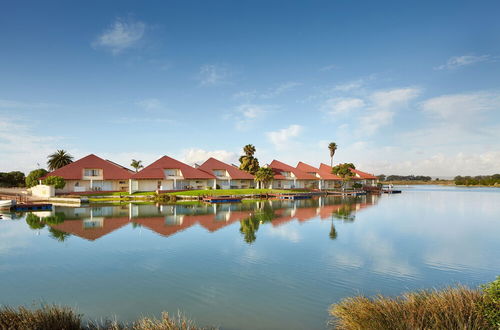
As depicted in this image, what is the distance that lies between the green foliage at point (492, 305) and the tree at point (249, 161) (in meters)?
62.6

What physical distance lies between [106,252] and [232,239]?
26.8ft

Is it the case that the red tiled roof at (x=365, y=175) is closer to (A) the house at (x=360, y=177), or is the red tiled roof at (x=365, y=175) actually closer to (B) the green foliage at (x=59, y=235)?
(A) the house at (x=360, y=177)

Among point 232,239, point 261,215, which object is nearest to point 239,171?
point 261,215

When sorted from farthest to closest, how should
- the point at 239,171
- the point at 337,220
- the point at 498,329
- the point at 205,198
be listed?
the point at 239,171 < the point at 205,198 < the point at 337,220 < the point at 498,329

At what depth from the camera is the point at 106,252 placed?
18.4m

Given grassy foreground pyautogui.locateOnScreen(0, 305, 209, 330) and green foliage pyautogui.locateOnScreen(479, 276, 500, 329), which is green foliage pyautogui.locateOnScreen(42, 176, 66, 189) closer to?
grassy foreground pyautogui.locateOnScreen(0, 305, 209, 330)

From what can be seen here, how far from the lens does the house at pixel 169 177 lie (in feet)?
196

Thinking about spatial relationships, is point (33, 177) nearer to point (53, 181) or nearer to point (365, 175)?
point (53, 181)

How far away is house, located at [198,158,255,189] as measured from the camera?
225 ft

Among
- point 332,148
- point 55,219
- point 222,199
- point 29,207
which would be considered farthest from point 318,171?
point 55,219

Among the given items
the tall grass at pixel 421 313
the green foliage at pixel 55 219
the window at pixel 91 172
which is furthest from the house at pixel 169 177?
the tall grass at pixel 421 313

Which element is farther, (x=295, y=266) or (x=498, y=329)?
(x=295, y=266)

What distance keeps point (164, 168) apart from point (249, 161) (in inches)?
765

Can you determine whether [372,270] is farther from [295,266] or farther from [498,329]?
[498,329]
